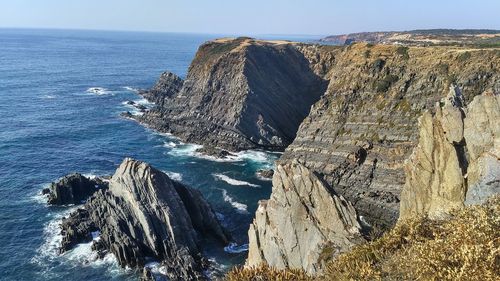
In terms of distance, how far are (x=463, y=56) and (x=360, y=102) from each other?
21.3 meters

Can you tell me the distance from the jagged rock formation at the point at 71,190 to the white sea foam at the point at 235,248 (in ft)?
93.5

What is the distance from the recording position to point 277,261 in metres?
43.9

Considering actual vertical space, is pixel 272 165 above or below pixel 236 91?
below

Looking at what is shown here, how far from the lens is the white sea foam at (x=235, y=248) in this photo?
192ft

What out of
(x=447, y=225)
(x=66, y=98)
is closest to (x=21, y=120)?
(x=66, y=98)

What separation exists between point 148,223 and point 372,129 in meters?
44.7

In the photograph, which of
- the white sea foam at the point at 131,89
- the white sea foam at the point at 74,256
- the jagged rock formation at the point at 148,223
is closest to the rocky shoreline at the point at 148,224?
the jagged rock formation at the point at 148,223

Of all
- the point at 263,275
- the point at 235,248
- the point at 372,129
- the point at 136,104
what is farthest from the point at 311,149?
the point at 136,104

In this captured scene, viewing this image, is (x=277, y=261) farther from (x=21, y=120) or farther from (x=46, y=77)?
(x=46, y=77)

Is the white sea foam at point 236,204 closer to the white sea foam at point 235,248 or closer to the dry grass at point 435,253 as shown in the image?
the white sea foam at point 235,248

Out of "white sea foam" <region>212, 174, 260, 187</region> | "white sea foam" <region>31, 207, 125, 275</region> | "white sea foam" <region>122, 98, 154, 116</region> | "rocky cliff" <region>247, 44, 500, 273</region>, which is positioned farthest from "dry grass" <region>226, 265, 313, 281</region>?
"white sea foam" <region>122, 98, 154, 116</region>

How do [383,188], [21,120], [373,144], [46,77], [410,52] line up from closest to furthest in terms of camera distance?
[383,188] → [373,144] → [410,52] → [21,120] → [46,77]

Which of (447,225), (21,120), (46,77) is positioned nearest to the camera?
(447,225)

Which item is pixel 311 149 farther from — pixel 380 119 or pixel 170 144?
pixel 170 144
